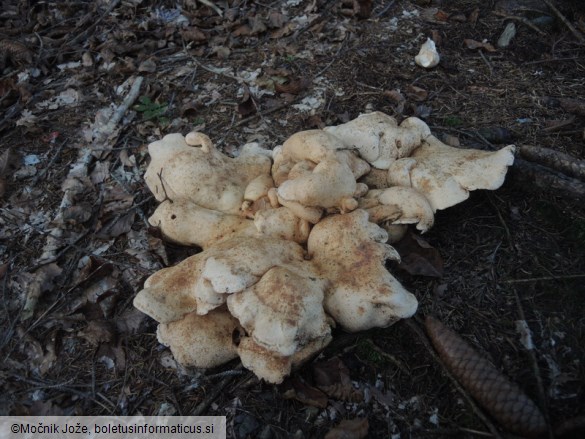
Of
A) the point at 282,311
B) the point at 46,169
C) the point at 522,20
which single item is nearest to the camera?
the point at 282,311

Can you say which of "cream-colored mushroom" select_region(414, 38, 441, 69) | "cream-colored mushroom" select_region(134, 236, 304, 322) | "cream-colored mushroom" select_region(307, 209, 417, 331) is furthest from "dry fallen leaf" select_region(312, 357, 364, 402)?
"cream-colored mushroom" select_region(414, 38, 441, 69)

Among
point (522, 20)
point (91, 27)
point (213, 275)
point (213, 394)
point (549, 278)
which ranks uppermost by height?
point (522, 20)

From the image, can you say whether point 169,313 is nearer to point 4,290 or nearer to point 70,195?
point 4,290

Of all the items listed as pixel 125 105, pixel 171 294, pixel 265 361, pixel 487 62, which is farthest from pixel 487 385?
pixel 125 105

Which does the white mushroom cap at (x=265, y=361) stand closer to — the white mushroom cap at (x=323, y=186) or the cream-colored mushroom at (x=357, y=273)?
the cream-colored mushroom at (x=357, y=273)

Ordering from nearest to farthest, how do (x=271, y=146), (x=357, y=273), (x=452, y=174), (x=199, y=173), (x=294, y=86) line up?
1. (x=357, y=273)
2. (x=452, y=174)
3. (x=199, y=173)
4. (x=271, y=146)
5. (x=294, y=86)

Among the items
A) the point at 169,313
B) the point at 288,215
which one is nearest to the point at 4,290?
the point at 169,313

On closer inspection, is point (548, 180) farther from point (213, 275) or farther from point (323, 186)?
point (213, 275)

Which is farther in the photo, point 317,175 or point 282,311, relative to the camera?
point 317,175

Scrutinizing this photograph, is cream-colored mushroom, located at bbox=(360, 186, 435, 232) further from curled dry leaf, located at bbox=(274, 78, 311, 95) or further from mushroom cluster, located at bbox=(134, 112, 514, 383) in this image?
curled dry leaf, located at bbox=(274, 78, 311, 95)
